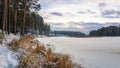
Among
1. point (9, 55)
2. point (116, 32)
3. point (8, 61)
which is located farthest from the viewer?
point (116, 32)

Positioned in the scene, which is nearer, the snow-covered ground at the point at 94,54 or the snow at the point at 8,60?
the snow at the point at 8,60

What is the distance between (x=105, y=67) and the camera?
1285cm

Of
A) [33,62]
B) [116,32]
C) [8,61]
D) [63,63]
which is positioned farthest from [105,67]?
[116,32]

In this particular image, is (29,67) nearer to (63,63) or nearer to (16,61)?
(16,61)

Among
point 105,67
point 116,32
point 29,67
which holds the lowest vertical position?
point 116,32

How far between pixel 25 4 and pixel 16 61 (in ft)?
161

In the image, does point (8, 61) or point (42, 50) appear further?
point (42, 50)

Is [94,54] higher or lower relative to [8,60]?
lower

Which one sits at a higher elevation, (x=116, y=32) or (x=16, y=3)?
(x=16, y=3)

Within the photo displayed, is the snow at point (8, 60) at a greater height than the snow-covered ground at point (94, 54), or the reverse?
the snow at point (8, 60)

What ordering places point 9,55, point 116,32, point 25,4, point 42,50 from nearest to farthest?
point 9,55 → point 42,50 → point 25,4 → point 116,32

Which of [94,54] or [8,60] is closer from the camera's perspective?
[8,60]

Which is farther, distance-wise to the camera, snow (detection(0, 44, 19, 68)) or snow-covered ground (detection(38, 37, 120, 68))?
snow-covered ground (detection(38, 37, 120, 68))

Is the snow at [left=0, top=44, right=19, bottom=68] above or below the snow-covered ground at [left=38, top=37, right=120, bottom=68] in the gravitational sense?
above
